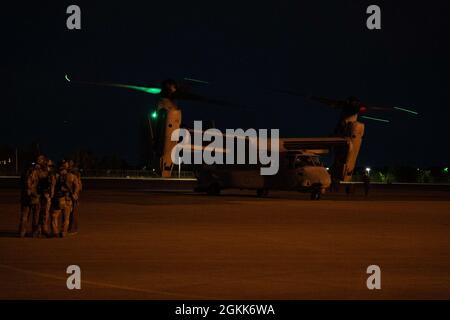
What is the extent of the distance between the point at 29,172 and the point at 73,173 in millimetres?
1122

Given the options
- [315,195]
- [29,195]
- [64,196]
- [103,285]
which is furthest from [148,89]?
[103,285]

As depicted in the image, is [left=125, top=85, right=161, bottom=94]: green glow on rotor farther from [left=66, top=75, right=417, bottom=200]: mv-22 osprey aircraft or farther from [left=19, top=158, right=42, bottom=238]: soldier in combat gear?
[left=19, top=158, right=42, bottom=238]: soldier in combat gear

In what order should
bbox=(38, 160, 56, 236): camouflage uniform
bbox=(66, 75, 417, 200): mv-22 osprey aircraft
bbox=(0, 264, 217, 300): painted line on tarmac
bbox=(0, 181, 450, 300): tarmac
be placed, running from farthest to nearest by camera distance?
bbox=(66, 75, 417, 200): mv-22 osprey aircraft
bbox=(38, 160, 56, 236): camouflage uniform
bbox=(0, 181, 450, 300): tarmac
bbox=(0, 264, 217, 300): painted line on tarmac

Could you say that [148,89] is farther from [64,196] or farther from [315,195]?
[64,196]

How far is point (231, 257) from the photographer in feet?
43.7

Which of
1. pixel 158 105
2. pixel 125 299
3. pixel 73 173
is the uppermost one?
pixel 158 105

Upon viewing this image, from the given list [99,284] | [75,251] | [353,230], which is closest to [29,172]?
[75,251]

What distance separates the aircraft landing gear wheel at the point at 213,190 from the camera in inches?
1474

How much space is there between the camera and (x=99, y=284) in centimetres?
1030

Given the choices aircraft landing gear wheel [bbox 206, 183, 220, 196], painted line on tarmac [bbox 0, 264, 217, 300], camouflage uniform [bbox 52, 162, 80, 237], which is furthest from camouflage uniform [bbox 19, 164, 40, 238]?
aircraft landing gear wheel [bbox 206, 183, 220, 196]

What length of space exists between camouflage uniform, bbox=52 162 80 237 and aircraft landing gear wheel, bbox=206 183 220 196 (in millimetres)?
20354

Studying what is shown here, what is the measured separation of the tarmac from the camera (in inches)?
390

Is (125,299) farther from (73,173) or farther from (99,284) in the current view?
(73,173)

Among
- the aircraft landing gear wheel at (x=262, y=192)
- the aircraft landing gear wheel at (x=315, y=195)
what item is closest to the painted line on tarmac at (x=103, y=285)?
the aircraft landing gear wheel at (x=315, y=195)
